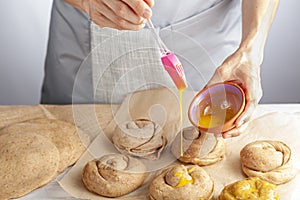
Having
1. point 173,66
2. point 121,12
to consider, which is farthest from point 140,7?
point 173,66

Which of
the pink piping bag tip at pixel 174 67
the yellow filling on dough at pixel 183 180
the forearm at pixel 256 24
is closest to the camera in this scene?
the pink piping bag tip at pixel 174 67

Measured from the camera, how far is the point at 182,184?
53.2 inches

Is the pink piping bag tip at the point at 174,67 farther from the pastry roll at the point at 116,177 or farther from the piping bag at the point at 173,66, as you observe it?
the pastry roll at the point at 116,177

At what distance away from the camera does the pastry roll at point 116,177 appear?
138 centimetres

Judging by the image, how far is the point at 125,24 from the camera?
45.7 inches

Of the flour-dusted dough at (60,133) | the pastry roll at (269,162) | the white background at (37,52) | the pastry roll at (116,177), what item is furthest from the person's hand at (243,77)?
the white background at (37,52)

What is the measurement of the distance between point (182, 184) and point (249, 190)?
16cm

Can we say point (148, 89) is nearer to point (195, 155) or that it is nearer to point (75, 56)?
point (195, 155)

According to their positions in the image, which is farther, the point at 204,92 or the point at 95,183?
the point at 95,183

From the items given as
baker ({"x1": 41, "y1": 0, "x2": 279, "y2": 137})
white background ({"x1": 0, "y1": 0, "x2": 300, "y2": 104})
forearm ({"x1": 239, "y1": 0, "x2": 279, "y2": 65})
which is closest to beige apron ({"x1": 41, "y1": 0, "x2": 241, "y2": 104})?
baker ({"x1": 41, "y1": 0, "x2": 279, "y2": 137})

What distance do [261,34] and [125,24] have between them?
522 millimetres

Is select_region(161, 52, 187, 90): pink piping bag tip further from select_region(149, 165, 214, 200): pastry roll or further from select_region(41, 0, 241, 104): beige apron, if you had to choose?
select_region(149, 165, 214, 200): pastry roll

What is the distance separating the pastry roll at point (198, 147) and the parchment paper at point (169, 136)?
2 cm

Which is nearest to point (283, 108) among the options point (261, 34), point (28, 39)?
point (261, 34)
